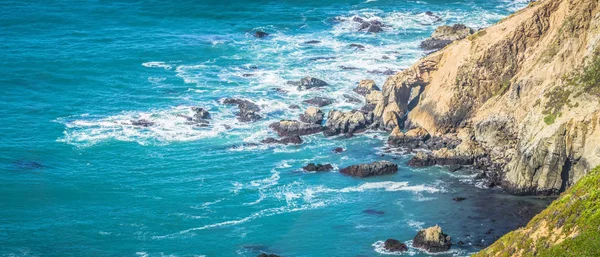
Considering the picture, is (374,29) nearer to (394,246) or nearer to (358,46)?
(358,46)

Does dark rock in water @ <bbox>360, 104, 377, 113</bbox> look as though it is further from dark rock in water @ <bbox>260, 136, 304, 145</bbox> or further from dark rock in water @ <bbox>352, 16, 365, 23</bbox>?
dark rock in water @ <bbox>352, 16, 365, 23</bbox>

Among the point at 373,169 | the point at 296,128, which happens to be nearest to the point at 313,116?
the point at 296,128

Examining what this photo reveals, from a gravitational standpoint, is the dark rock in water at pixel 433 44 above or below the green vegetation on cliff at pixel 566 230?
above

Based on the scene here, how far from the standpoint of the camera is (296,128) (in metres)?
100

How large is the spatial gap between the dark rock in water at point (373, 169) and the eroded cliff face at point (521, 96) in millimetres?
5497

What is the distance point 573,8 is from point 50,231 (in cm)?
4991

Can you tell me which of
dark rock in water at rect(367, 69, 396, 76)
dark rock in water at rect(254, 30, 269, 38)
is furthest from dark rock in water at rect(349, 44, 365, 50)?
dark rock in water at rect(254, 30, 269, 38)

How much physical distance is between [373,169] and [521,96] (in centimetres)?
1494

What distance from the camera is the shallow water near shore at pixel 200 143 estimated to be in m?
78.5

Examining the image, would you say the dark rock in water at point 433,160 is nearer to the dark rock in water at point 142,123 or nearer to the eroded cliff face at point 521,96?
the eroded cliff face at point 521,96

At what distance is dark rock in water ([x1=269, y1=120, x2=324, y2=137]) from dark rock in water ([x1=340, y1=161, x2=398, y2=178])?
38.6 feet

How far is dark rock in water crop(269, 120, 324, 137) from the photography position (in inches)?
3925

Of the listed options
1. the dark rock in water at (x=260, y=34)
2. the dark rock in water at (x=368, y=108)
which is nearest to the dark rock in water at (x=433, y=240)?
the dark rock in water at (x=368, y=108)

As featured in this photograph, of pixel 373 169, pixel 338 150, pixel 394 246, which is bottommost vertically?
pixel 394 246
